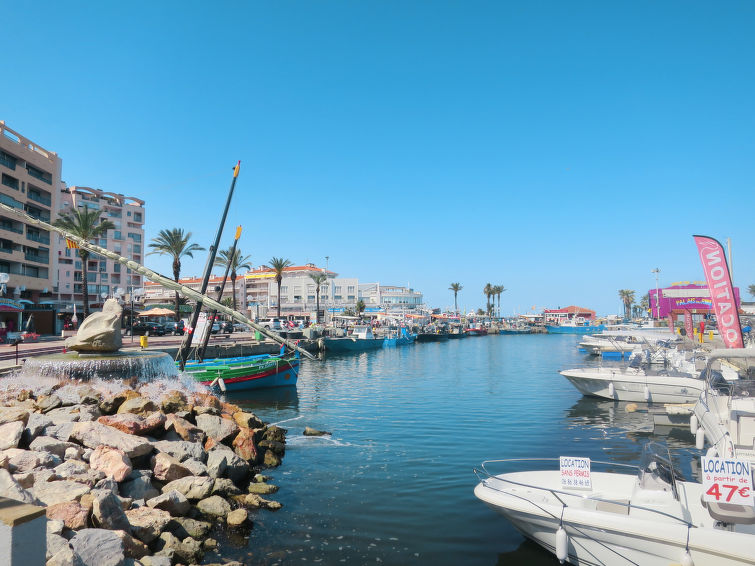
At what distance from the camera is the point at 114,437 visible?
12.0 metres

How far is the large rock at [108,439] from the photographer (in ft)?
38.3

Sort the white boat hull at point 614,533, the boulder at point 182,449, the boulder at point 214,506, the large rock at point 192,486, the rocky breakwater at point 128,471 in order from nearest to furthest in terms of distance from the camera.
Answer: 1. the white boat hull at point 614,533
2. the rocky breakwater at point 128,471
3. the boulder at point 214,506
4. the large rock at point 192,486
5. the boulder at point 182,449

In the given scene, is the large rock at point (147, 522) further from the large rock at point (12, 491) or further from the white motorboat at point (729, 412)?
the white motorboat at point (729, 412)

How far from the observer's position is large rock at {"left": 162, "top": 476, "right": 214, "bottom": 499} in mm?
11328

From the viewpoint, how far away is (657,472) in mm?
9734

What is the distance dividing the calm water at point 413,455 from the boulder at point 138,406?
13.5ft

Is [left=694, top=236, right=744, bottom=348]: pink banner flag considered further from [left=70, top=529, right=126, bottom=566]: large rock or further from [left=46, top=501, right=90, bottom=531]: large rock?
[left=46, top=501, right=90, bottom=531]: large rock

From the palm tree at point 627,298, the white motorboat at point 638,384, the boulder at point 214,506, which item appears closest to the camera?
the boulder at point 214,506

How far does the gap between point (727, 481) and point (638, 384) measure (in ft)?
69.0

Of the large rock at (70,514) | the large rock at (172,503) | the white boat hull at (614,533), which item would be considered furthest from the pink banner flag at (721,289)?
the large rock at (70,514)

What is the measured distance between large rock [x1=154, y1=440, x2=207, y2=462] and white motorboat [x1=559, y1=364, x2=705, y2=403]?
896 inches

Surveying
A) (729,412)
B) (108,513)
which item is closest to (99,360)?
(108,513)

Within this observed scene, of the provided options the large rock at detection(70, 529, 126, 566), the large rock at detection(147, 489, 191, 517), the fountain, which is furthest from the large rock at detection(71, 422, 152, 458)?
the fountain

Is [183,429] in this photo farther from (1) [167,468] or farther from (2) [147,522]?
(2) [147,522]
